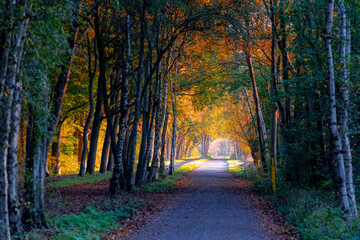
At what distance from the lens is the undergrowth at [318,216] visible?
7471 millimetres

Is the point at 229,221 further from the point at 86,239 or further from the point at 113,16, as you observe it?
the point at 113,16

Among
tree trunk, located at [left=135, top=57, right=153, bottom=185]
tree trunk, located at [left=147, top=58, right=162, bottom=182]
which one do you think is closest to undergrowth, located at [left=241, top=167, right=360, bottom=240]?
tree trunk, located at [left=135, top=57, right=153, bottom=185]

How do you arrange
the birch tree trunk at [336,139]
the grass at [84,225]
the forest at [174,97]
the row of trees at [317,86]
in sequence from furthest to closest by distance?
the row of trees at [317,86]
the birch tree trunk at [336,139]
the grass at [84,225]
the forest at [174,97]

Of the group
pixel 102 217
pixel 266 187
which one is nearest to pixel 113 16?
pixel 102 217

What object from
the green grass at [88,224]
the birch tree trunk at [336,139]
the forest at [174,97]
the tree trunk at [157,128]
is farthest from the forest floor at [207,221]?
the tree trunk at [157,128]

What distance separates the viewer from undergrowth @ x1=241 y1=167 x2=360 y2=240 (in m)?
7.47

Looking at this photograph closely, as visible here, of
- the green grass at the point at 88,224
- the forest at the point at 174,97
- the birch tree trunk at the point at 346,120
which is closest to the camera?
the forest at the point at 174,97

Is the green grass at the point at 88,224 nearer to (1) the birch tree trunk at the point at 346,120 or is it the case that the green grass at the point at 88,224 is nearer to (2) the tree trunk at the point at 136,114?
(2) the tree trunk at the point at 136,114

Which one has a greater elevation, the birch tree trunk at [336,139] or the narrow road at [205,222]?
the birch tree trunk at [336,139]

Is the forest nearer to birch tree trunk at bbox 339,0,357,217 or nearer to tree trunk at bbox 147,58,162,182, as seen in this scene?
birch tree trunk at bbox 339,0,357,217

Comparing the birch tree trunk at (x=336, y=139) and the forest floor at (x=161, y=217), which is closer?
the forest floor at (x=161, y=217)

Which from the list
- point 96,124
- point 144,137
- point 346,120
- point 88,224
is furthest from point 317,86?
point 96,124

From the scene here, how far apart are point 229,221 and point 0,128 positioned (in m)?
6.92

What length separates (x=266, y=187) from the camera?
16.9 m
